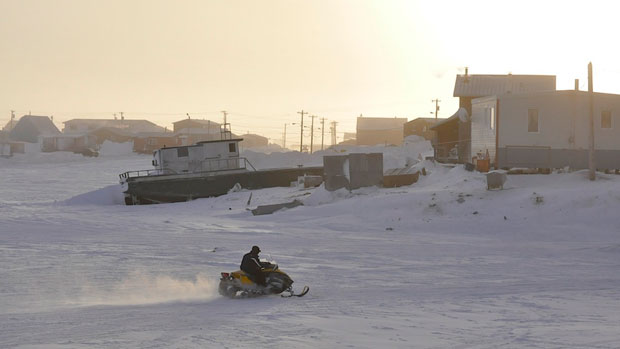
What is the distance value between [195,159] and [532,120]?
21.5 metres

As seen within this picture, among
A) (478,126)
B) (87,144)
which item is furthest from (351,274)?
(87,144)

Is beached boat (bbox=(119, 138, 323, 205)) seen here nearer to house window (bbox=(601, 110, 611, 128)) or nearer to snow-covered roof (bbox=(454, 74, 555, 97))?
snow-covered roof (bbox=(454, 74, 555, 97))

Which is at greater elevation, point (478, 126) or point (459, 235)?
point (478, 126)

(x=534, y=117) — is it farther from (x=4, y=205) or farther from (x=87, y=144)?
(x=87, y=144)

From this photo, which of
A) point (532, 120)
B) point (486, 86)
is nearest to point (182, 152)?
point (532, 120)

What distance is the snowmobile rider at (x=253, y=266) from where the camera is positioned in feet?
44.3

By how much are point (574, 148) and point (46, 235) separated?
24.2 meters

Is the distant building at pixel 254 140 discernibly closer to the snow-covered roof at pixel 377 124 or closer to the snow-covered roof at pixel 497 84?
the snow-covered roof at pixel 377 124

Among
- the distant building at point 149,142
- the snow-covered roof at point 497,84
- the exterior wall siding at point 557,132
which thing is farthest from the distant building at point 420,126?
the exterior wall siding at point 557,132

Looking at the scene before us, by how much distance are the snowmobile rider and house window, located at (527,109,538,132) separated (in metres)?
25.3

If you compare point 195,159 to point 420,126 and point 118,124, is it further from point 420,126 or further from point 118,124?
point 118,124

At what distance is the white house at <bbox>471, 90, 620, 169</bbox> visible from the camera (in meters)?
35.1

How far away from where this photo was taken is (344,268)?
18062 mm

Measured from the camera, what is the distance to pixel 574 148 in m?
35.1
